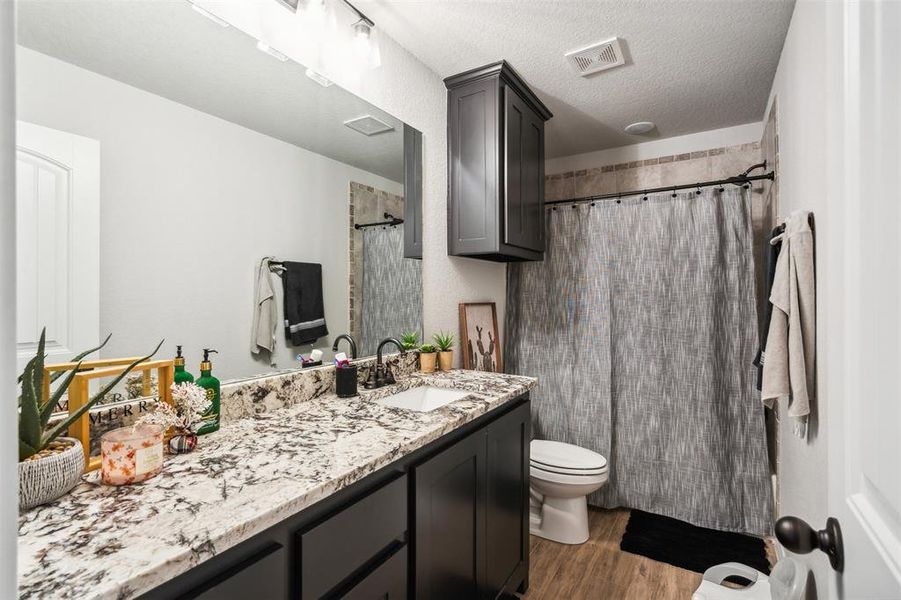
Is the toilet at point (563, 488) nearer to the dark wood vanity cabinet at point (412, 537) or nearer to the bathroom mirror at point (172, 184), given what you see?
the dark wood vanity cabinet at point (412, 537)

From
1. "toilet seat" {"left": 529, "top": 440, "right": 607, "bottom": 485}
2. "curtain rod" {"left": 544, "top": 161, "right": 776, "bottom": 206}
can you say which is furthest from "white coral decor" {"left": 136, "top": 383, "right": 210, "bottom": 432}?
"curtain rod" {"left": 544, "top": 161, "right": 776, "bottom": 206}

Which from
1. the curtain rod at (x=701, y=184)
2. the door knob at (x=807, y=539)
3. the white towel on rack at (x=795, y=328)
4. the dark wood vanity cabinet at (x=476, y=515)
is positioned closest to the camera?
the door knob at (x=807, y=539)

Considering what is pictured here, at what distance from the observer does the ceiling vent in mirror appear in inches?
71.2

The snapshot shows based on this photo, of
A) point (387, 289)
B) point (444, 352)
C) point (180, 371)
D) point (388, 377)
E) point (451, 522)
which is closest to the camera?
point (180, 371)

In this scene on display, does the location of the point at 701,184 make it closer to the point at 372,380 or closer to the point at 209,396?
the point at 372,380

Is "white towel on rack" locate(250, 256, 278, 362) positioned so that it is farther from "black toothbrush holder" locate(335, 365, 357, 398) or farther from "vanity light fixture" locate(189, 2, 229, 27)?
"vanity light fixture" locate(189, 2, 229, 27)

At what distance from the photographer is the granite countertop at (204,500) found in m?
0.60

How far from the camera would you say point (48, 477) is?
0.78 meters

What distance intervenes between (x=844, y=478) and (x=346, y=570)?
919 millimetres

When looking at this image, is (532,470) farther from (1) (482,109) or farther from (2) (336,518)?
(1) (482,109)

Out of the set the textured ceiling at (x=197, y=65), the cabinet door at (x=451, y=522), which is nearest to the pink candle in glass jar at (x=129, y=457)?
the cabinet door at (x=451, y=522)

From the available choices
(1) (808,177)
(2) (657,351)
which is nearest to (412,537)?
(1) (808,177)

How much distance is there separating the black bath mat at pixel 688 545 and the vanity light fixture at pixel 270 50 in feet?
8.95

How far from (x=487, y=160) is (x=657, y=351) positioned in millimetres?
1539
